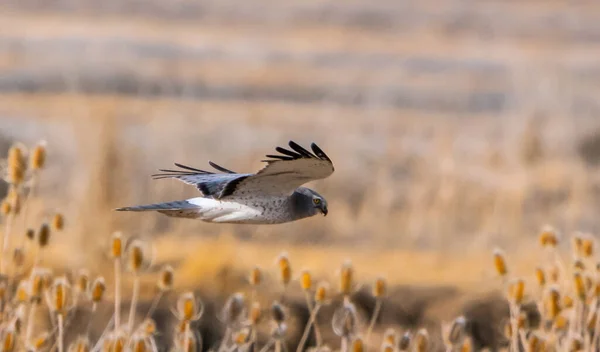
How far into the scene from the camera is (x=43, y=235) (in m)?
4.39

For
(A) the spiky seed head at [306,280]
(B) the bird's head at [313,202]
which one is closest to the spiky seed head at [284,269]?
(A) the spiky seed head at [306,280]

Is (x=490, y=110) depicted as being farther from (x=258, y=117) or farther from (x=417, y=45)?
(x=417, y=45)

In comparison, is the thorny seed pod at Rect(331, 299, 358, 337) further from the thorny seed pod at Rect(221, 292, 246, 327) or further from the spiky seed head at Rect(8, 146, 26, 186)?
the spiky seed head at Rect(8, 146, 26, 186)

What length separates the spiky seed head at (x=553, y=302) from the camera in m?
4.58

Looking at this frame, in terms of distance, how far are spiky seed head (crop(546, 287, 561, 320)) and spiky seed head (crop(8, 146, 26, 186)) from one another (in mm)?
1588

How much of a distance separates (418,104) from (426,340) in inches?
636

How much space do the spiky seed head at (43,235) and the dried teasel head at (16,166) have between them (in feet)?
0.55

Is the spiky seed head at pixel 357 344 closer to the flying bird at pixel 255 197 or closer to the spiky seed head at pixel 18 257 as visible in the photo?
the flying bird at pixel 255 197

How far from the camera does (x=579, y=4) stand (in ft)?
119

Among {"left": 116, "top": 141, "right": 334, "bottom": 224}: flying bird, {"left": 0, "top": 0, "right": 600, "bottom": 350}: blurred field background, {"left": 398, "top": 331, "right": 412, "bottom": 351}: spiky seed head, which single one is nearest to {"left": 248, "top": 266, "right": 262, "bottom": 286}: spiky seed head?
{"left": 116, "top": 141, "right": 334, "bottom": 224}: flying bird

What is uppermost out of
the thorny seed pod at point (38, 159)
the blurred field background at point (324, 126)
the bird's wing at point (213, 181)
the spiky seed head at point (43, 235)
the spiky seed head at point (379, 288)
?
the blurred field background at point (324, 126)

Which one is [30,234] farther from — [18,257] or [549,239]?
[549,239]

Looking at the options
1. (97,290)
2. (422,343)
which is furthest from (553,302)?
(97,290)

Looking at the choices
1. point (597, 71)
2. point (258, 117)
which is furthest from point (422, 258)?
point (597, 71)
